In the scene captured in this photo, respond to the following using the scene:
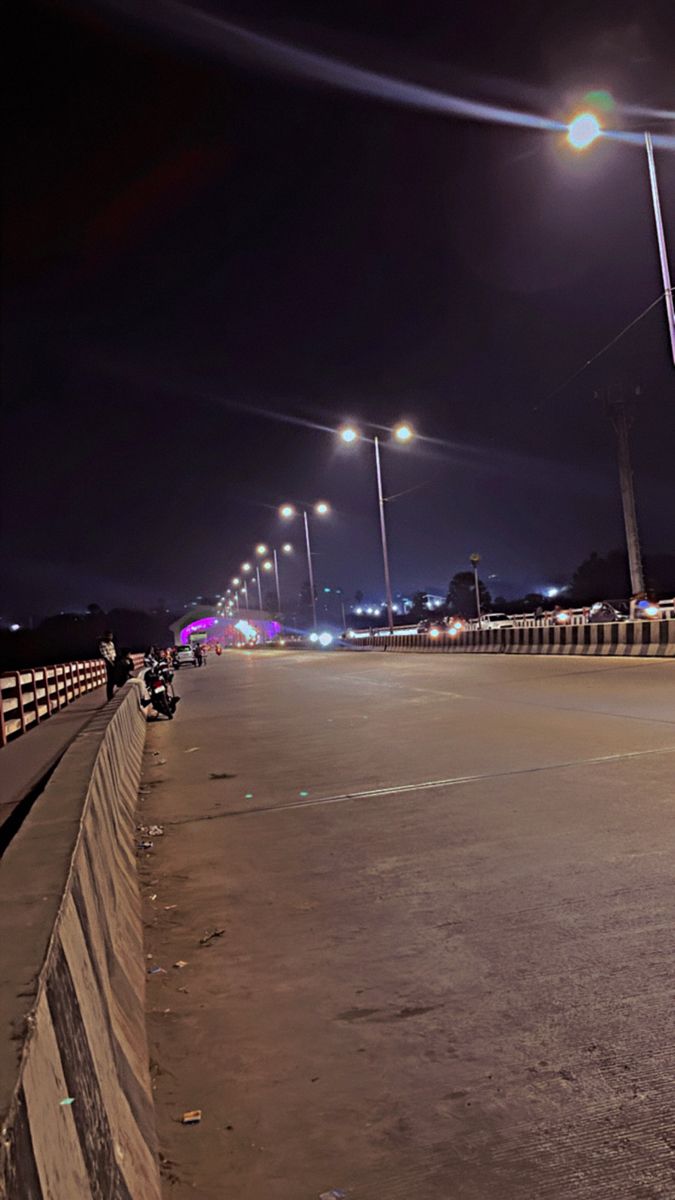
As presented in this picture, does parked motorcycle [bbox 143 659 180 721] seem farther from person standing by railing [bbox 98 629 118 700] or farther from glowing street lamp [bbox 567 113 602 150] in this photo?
glowing street lamp [bbox 567 113 602 150]

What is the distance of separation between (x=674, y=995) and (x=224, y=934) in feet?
8.03

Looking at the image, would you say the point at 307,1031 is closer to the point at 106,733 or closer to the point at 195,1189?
the point at 195,1189

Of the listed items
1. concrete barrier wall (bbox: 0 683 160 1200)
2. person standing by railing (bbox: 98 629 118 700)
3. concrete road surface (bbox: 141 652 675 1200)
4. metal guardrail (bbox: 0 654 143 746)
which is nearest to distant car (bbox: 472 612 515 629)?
metal guardrail (bbox: 0 654 143 746)

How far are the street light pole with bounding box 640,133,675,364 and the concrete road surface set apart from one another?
1209cm

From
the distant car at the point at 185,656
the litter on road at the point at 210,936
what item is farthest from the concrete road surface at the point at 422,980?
the distant car at the point at 185,656

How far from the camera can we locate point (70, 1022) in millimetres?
2502

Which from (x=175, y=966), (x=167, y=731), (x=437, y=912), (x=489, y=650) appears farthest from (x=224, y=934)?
(x=489, y=650)

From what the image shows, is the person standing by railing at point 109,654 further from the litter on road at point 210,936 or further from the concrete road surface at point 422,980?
the litter on road at point 210,936

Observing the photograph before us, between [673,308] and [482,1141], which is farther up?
[673,308]

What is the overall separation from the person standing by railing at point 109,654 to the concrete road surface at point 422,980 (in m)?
11.3

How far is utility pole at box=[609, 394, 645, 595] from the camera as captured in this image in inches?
1778

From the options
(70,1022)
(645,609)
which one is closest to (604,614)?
(645,609)

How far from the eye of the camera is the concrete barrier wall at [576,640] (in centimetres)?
2475

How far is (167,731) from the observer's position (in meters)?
17.3
